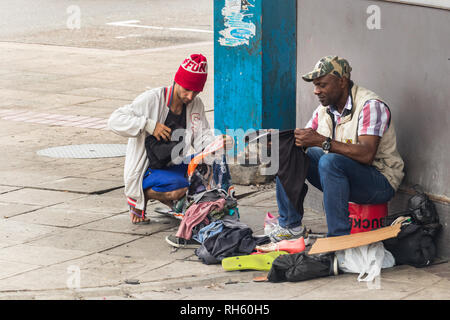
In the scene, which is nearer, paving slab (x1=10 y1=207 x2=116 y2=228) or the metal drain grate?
paving slab (x1=10 y1=207 x2=116 y2=228)

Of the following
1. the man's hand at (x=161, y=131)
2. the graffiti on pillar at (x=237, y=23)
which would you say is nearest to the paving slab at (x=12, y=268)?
the man's hand at (x=161, y=131)

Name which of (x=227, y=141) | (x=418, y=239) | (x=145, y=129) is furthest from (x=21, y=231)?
(x=418, y=239)

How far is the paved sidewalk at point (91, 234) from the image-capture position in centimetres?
524

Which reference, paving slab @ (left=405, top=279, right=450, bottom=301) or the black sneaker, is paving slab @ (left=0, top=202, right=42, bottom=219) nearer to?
the black sneaker

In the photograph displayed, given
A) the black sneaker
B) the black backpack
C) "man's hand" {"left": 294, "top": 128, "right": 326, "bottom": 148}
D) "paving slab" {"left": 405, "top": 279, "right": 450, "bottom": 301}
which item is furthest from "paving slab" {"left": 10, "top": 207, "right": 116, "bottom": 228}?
"paving slab" {"left": 405, "top": 279, "right": 450, "bottom": 301}

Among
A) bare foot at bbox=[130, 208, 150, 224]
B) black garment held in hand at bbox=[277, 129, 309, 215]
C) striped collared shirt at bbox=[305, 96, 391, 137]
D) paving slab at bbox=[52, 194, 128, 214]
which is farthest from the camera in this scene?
paving slab at bbox=[52, 194, 128, 214]

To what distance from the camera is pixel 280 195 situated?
6062mm

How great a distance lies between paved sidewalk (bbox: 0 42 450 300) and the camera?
5.24 metres

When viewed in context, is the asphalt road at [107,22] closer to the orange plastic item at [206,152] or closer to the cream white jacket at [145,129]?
the cream white jacket at [145,129]

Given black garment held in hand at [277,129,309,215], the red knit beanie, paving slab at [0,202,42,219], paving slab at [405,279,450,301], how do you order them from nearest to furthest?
paving slab at [405,279,450,301] → black garment held in hand at [277,129,309,215] → the red knit beanie → paving slab at [0,202,42,219]

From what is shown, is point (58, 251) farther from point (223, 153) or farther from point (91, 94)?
point (91, 94)

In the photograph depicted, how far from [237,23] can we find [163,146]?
167 cm

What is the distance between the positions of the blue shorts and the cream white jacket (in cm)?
5
